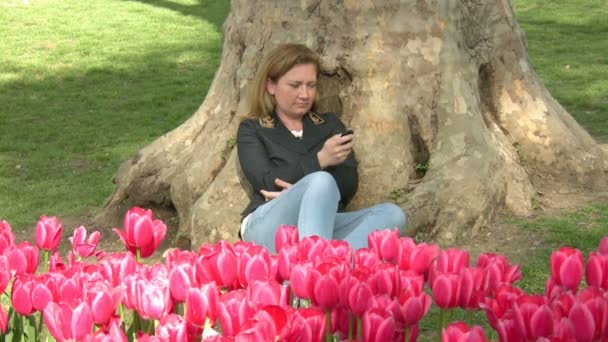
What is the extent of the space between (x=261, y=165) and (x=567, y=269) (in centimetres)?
320

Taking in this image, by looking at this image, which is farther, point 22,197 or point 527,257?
point 22,197

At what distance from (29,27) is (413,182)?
45.2 ft

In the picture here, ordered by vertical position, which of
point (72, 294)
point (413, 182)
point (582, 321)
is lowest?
point (413, 182)

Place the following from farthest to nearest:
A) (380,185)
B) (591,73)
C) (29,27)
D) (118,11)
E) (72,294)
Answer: (118,11) < (29,27) < (591,73) < (380,185) < (72,294)

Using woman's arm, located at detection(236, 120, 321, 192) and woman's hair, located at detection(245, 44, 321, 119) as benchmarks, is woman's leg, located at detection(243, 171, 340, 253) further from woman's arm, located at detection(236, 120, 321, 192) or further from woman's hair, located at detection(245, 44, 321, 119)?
woman's hair, located at detection(245, 44, 321, 119)

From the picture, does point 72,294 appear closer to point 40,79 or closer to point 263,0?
point 263,0

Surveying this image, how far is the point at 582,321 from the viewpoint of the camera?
2.29m

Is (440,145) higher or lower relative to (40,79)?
higher

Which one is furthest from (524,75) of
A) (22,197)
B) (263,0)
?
(22,197)

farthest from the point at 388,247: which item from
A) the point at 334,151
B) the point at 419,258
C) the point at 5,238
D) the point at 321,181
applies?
the point at 334,151

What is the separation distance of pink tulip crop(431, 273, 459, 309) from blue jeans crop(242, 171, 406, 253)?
234 centimetres

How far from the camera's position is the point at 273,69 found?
5.92 metres

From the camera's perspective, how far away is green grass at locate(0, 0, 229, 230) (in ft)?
30.3

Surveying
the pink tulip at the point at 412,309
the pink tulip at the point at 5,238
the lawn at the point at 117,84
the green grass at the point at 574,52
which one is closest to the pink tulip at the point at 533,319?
the pink tulip at the point at 412,309
